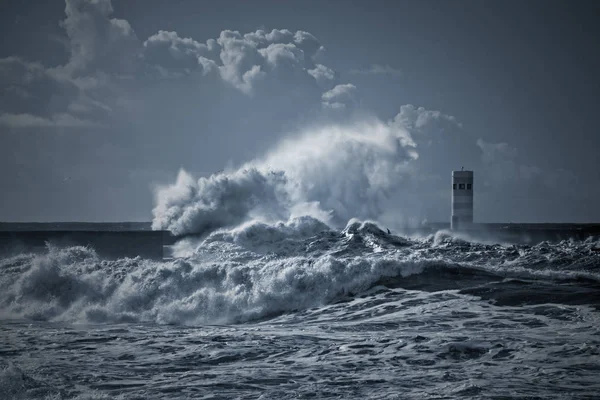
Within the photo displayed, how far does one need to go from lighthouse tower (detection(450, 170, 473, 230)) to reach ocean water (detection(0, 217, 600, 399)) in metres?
16.3

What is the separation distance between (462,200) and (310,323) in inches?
1094

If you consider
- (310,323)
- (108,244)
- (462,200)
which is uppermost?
(462,200)

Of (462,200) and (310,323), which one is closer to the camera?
(310,323)

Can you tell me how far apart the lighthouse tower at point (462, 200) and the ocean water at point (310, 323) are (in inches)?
643

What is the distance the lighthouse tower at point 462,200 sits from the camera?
1506 inches

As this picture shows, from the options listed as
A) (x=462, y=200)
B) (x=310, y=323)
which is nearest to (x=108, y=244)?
(x=462, y=200)

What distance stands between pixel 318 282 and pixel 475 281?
474 centimetres

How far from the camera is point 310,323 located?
13.3 m

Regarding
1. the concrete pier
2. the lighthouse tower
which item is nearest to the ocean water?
the concrete pier

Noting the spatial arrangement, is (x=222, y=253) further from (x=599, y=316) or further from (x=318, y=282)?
(x=599, y=316)

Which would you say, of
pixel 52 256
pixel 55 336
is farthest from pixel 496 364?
pixel 52 256

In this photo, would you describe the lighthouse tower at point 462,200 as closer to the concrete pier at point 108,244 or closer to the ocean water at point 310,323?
the ocean water at point 310,323

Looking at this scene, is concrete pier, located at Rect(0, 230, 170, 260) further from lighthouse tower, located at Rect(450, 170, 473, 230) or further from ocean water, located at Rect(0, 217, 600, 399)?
lighthouse tower, located at Rect(450, 170, 473, 230)

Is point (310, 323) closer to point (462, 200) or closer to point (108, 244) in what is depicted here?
point (462, 200)
